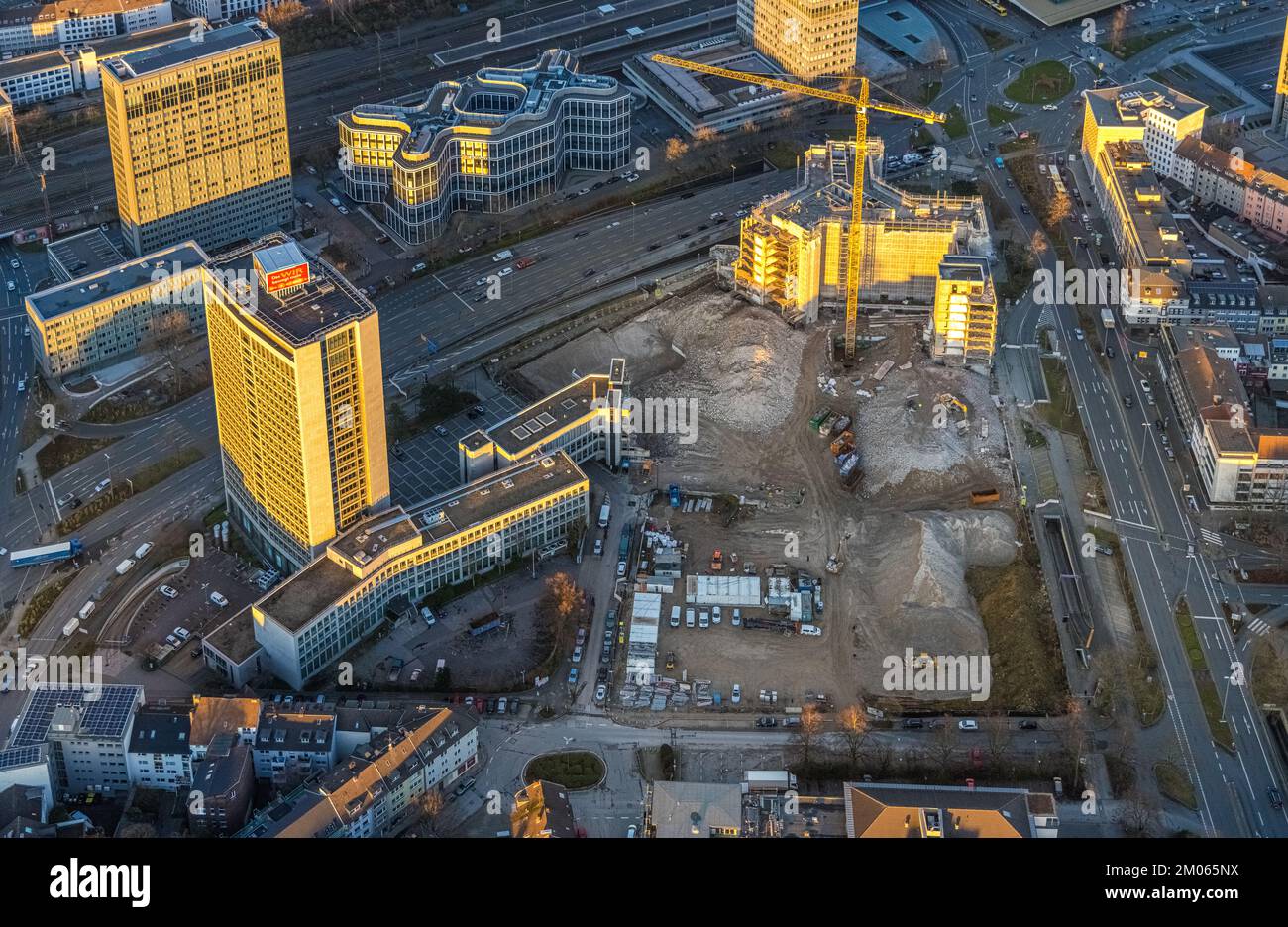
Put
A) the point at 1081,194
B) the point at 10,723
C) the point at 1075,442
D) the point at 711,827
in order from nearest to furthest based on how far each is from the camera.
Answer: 1. the point at 711,827
2. the point at 10,723
3. the point at 1075,442
4. the point at 1081,194

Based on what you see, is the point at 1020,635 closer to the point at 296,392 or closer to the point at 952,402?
the point at 952,402

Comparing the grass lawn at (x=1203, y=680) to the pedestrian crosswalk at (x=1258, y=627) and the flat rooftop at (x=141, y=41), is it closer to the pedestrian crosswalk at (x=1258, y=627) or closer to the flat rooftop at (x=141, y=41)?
the pedestrian crosswalk at (x=1258, y=627)

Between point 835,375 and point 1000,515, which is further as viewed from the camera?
point 835,375

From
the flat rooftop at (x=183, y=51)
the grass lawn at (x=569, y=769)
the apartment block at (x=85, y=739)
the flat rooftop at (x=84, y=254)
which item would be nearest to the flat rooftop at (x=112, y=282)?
the flat rooftop at (x=84, y=254)
